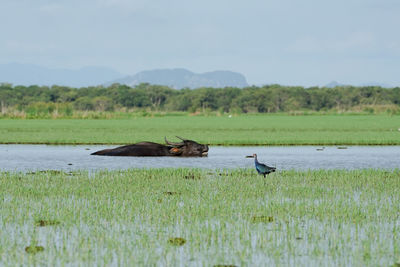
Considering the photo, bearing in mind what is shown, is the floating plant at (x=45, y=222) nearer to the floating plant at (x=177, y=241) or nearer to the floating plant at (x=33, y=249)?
the floating plant at (x=33, y=249)

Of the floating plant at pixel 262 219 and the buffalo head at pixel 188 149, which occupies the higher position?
the buffalo head at pixel 188 149

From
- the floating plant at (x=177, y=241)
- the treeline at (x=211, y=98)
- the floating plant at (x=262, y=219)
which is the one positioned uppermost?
the treeline at (x=211, y=98)

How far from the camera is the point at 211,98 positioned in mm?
138375

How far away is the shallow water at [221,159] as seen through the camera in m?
19.2

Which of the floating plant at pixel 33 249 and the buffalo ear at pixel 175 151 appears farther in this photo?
the buffalo ear at pixel 175 151

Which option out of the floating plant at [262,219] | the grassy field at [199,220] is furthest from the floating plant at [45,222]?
the floating plant at [262,219]

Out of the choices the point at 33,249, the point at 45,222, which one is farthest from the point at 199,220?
the point at 33,249

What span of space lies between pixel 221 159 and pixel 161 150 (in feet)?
9.37

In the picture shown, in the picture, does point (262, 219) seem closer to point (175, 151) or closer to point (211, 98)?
point (175, 151)

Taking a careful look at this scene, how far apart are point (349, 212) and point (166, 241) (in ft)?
12.4

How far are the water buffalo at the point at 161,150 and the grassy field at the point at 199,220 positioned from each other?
280 inches

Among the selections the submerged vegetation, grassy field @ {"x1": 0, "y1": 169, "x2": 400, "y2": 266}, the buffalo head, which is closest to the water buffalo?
the buffalo head

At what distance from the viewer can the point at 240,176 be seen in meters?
16.0

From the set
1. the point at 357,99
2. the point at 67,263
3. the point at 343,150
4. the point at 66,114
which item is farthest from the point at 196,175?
the point at 357,99
